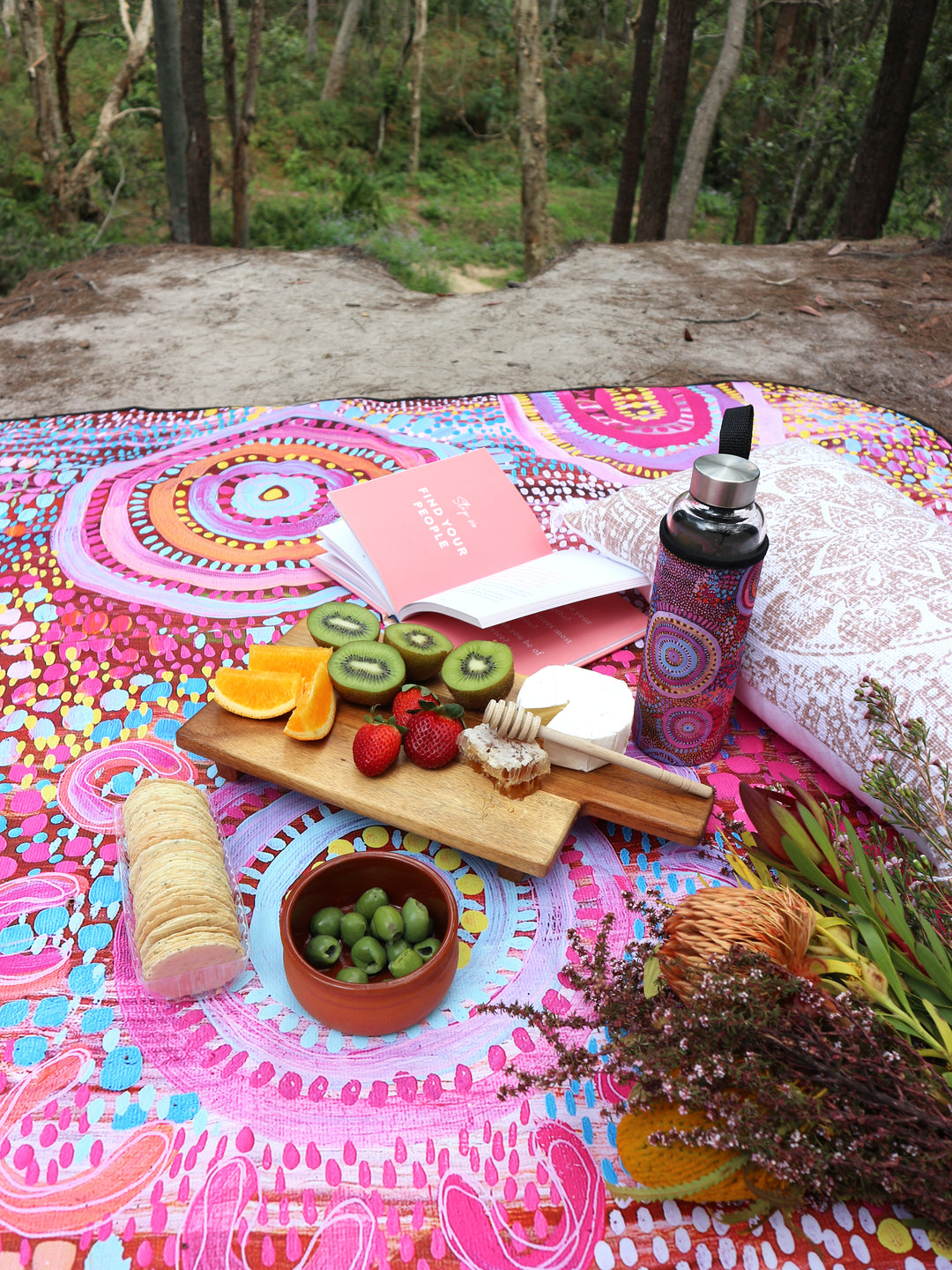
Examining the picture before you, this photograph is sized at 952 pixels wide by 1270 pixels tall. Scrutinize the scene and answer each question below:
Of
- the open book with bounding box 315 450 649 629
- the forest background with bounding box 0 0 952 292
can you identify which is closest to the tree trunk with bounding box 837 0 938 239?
the forest background with bounding box 0 0 952 292

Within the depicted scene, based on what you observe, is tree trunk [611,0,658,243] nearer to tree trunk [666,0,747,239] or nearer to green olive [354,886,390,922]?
tree trunk [666,0,747,239]

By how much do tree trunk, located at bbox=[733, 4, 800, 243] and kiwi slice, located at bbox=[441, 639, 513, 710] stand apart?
8.01 metres

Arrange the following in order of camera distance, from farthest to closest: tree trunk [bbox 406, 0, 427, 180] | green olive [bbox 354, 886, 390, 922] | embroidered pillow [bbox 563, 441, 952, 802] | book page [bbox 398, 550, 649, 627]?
tree trunk [bbox 406, 0, 427, 180] → book page [bbox 398, 550, 649, 627] → embroidered pillow [bbox 563, 441, 952, 802] → green olive [bbox 354, 886, 390, 922]

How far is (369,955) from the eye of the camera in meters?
1.05

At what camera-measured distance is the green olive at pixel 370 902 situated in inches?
43.2

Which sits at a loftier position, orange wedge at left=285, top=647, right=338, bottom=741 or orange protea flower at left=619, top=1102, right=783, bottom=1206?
orange wedge at left=285, top=647, right=338, bottom=741

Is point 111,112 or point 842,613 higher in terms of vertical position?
point 111,112

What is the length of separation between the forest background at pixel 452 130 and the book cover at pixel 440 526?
3662 mm

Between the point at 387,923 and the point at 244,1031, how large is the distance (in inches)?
9.3

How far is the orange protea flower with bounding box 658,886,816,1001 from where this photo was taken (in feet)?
3.18

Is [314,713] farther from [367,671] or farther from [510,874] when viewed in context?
[510,874]

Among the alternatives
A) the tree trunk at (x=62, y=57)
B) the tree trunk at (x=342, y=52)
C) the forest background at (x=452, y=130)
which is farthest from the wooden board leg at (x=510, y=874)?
the tree trunk at (x=342, y=52)

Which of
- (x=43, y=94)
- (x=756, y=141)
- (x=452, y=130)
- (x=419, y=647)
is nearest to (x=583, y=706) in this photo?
(x=419, y=647)

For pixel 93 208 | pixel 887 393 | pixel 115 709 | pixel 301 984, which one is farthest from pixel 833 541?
pixel 93 208
